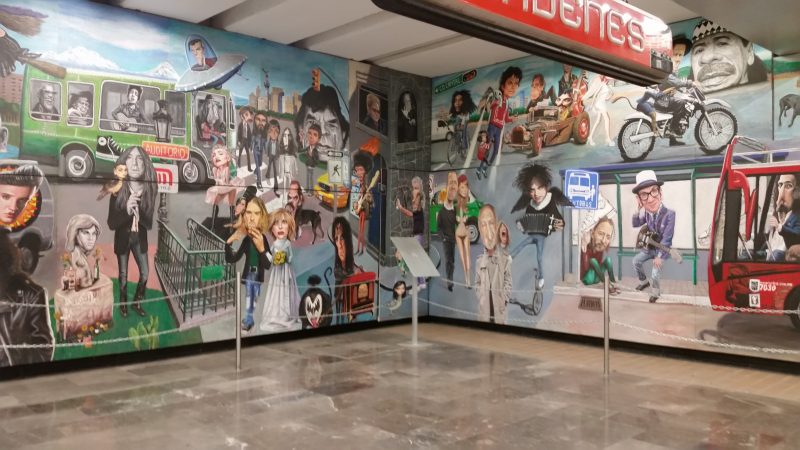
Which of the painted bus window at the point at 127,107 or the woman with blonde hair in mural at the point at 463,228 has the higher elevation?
the painted bus window at the point at 127,107

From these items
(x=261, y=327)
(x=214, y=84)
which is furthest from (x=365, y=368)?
(x=214, y=84)

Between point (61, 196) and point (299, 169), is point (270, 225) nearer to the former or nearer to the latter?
point (299, 169)

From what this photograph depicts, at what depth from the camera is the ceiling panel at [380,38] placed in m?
8.28

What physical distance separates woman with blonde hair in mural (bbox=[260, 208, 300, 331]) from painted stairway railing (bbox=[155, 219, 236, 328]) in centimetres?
60

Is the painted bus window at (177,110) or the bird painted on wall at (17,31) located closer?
the bird painted on wall at (17,31)

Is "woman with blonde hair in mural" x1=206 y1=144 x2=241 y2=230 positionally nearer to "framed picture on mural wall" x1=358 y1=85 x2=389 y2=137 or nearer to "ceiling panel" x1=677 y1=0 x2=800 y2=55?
"framed picture on mural wall" x1=358 y1=85 x2=389 y2=137

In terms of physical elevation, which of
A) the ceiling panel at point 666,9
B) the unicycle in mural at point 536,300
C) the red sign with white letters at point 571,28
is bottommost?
the unicycle in mural at point 536,300

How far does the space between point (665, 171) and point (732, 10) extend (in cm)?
293

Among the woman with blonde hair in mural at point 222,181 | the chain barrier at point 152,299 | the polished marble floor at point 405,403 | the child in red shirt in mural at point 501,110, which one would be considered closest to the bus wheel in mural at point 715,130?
the polished marble floor at point 405,403

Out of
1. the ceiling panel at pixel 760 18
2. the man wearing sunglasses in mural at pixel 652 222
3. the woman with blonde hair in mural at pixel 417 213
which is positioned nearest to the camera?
the ceiling panel at pixel 760 18

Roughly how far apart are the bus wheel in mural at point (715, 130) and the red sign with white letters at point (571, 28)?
3.45 metres

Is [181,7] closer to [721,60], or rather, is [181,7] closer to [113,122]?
[113,122]

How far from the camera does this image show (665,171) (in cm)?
820

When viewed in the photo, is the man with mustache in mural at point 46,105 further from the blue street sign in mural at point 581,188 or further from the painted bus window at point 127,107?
the blue street sign in mural at point 581,188
